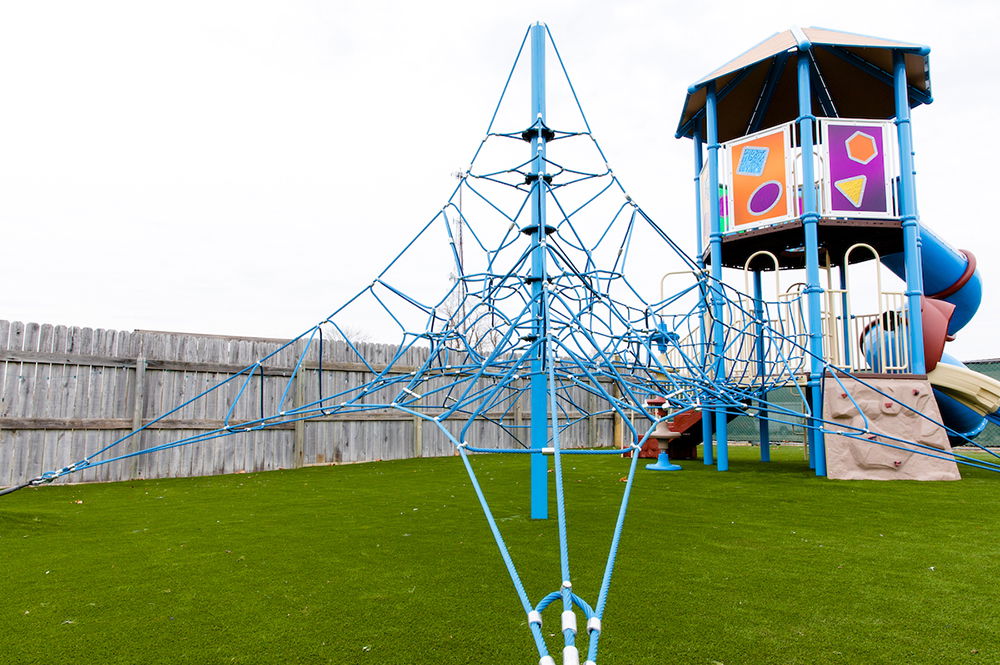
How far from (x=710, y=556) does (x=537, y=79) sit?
3449 mm

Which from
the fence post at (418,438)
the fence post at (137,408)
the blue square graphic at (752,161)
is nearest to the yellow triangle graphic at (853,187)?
the blue square graphic at (752,161)

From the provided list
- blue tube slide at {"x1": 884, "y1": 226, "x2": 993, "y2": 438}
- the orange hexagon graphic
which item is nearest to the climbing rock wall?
blue tube slide at {"x1": 884, "y1": 226, "x2": 993, "y2": 438}

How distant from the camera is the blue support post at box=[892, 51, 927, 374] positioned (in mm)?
7949

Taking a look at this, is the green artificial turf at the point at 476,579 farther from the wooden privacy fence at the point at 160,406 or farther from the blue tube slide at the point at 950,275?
the blue tube slide at the point at 950,275

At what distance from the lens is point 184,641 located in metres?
2.39

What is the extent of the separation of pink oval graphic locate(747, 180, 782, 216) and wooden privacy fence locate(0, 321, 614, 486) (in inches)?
168

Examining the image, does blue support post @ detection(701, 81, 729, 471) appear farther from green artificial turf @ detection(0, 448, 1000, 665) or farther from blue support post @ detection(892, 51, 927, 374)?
green artificial turf @ detection(0, 448, 1000, 665)

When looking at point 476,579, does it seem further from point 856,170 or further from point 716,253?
point 856,170

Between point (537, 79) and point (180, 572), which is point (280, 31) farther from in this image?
point (180, 572)

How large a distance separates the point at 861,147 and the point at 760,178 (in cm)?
121

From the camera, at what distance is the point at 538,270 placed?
4.76m

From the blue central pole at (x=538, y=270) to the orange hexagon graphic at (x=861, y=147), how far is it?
5176 millimetres

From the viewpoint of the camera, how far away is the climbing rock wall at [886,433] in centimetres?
712

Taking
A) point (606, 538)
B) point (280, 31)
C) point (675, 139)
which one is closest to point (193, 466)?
point (280, 31)
